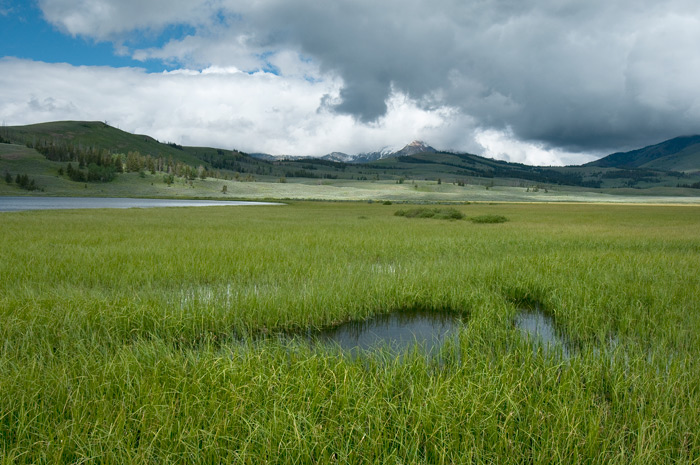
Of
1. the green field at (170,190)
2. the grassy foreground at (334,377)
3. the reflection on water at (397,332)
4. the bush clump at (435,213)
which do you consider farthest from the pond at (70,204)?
the reflection on water at (397,332)

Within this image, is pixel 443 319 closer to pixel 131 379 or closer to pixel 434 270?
pixel 434 270

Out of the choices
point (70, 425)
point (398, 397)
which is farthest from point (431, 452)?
point (70, 425)

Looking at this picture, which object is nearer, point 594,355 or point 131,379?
point 131,379

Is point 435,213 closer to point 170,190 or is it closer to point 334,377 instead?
point 334,377

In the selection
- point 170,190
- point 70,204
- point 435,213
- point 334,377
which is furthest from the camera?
point 170,190

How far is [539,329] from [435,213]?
2982 centimetres

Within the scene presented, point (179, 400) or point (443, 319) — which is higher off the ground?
point (179, 400)

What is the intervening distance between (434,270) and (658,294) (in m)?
4.78

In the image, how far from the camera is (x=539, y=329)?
20.5 feet

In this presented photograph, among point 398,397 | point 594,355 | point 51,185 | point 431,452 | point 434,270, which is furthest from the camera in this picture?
point 51,185

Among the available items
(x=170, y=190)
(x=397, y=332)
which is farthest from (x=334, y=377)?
(x=170, y=190)

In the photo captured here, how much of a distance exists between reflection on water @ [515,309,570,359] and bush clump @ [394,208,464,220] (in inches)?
1046

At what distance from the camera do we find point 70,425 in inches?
117

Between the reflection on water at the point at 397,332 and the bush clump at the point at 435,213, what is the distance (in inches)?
1071
